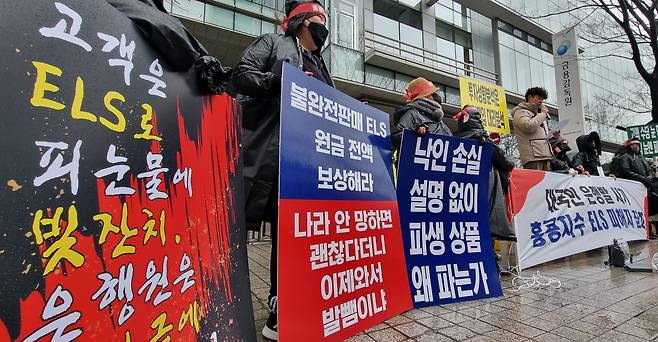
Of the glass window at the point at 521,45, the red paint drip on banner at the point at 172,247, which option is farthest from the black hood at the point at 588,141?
the glass window at the point at 521,45

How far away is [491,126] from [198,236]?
756cm

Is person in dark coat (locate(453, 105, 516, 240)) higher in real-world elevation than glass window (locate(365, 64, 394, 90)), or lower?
lower

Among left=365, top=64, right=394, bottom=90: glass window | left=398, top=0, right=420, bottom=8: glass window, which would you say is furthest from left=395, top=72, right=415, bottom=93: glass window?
left=398, top=0, right=420, bottom=8: glass window

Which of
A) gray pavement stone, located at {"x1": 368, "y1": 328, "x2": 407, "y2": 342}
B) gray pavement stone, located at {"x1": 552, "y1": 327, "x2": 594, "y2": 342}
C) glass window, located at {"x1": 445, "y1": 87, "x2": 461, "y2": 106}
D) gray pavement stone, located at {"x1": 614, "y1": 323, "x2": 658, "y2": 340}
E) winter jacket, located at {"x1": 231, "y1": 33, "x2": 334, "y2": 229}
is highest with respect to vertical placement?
glass window, located at {"x1": 445, "y1": 87, "x2": 461, "y2": 106}

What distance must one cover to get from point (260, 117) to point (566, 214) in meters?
4.36

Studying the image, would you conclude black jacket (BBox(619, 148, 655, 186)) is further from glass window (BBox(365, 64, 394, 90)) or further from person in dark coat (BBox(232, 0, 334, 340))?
glass window (BBox(365, 64, 394, 90))

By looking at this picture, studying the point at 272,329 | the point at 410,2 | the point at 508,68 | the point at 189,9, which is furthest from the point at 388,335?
the point at 508,68

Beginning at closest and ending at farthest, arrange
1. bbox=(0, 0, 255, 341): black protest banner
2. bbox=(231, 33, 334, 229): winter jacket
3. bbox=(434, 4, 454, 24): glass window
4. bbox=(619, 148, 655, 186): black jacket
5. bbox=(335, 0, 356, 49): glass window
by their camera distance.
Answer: bbox=(0, 0, 255, 341): black protest banner
bbox=(231, 33, 334, 229): winter jacket
bbox=(619, 148, 655, 186): black jacket
bbox=(335, 0, 356, 49): glass window
bbox=(434, 4, 454, 24): glass window

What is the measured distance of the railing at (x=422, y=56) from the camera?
14484 mm

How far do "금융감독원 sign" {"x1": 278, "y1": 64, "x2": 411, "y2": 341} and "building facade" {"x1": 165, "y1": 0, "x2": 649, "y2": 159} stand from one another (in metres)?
11.3

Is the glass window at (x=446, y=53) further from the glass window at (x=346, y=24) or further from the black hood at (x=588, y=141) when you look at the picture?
the black hood at (x=588, y=141)

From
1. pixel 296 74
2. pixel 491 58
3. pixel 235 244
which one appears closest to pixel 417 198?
pixel 296 74

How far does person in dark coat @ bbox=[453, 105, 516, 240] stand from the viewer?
3217 millimetres

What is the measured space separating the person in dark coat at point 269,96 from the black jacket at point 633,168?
7603mm
